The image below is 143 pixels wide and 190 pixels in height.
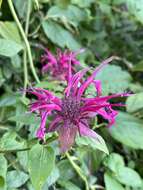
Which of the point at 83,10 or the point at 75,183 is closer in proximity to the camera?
the point at 75,183

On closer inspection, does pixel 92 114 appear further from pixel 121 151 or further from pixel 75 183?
pixel 121 151

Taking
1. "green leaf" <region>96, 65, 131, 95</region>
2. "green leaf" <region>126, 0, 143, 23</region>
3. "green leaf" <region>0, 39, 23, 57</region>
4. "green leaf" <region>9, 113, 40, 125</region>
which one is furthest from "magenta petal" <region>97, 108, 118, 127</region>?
"green leaf" <region>126, 0, 143, 23</region>

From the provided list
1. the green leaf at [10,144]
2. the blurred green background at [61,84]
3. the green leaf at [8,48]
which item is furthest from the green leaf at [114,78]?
the green leaf at [10,144]

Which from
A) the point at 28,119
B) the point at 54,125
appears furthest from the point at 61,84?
the point at 54,125

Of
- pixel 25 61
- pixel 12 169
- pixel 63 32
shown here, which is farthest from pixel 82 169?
pixel 63 32

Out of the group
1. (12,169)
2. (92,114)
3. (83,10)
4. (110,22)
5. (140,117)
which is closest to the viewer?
(92,114)

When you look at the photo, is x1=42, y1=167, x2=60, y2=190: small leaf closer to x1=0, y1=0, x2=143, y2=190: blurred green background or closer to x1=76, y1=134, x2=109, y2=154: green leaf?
x1=0, y1=0, x2=143, y2=190: blurred green background
